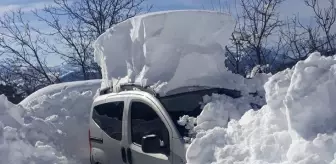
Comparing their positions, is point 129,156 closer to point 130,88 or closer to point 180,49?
point 130,88

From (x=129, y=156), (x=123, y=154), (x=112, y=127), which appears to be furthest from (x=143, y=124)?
(x=112, y=127)

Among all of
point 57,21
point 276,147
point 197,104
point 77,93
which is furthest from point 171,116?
point 57,21

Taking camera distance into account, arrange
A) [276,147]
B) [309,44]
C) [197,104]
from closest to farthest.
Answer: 1. [276,147]
2. [197,104]
3. [309,44]

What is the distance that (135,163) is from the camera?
6.15 metres

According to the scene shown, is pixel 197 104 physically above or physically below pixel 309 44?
below

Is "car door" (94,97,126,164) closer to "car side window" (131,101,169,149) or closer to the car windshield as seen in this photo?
"car side window" (131,101,169,149)

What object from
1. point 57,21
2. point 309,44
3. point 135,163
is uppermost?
point 57,21

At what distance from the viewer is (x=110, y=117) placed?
715 centimetres

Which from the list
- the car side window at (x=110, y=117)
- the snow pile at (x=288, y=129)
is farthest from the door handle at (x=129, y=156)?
the snow pile at (x=288, y=129)

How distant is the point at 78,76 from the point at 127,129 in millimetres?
15153

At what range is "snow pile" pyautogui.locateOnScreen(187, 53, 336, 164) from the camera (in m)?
3.97

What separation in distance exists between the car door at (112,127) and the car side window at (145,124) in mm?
314

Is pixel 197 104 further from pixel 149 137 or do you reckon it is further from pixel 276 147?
pixel 276 147

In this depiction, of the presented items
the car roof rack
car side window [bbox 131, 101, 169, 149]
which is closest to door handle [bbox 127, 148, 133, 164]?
car side window [bbox 131, 101, 169, 149]
